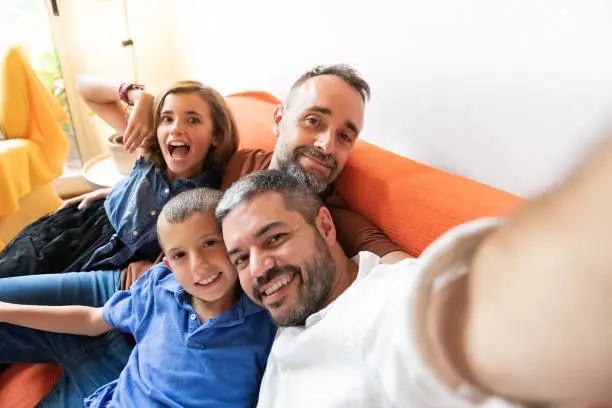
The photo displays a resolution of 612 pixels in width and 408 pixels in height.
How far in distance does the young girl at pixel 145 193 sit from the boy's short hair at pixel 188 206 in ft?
1.00

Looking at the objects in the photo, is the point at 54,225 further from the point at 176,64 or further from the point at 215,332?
the point at 176,64

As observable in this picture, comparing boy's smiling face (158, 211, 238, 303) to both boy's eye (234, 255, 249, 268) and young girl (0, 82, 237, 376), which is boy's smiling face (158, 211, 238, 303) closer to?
boy's eye (234, 255, 249, 268)

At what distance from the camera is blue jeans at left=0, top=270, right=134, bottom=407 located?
0.95m

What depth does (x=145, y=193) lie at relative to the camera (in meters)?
1.24

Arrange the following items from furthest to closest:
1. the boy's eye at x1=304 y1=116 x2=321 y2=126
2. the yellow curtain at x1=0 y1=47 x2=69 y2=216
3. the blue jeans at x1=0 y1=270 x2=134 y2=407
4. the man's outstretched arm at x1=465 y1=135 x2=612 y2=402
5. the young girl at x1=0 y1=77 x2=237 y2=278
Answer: the yellow curtain at x1=0 y1=47 x2=69 y2=216 → the young girl at x1=0 y1=77 x2=237 y2=278 → the boy's eye at x1=304 y1=116 x2=321 y2=126 → the blue jeans at x1=0 y1=270 x2=134 y2=407 → the man's outstretched arm at x1=465 y1=135 x2=612 y2=402

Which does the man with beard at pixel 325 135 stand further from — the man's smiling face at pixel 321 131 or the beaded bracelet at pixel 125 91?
the beaded bracelet at pixel 125 91

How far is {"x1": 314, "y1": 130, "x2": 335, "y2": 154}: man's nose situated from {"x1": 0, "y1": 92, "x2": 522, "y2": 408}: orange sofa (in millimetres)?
91

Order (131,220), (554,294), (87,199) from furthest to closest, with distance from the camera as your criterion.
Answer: (87,199), (131,220), (554,294)

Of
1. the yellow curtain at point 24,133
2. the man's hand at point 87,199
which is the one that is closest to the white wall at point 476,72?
the man's hand at point 87,199

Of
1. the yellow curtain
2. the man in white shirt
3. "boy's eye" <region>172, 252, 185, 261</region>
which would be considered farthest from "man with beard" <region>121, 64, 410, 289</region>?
the yellow curtain

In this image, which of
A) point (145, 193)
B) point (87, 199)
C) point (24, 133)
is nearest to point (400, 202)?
point (145, 193)

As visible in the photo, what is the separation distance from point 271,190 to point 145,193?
60 centimetres

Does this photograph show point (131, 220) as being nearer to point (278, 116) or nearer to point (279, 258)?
point (278, 116)

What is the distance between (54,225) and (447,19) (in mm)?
1361
